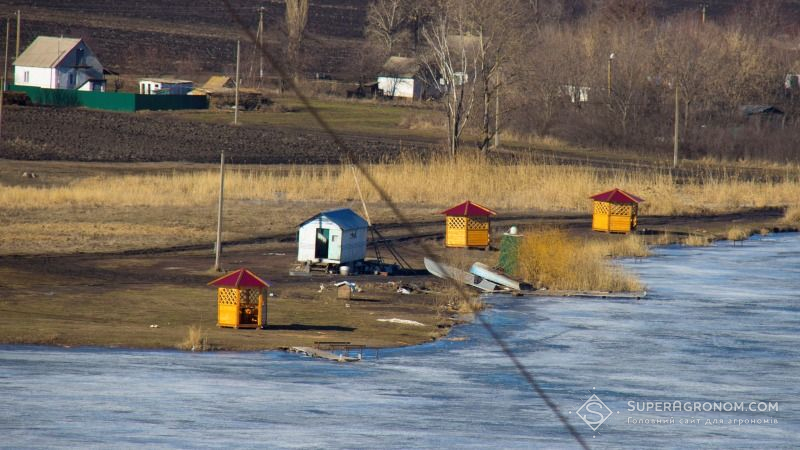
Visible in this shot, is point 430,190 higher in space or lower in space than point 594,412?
higher

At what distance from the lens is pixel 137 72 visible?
118 meters

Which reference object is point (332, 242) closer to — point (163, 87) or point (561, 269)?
point (561, 269)

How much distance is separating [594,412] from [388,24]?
127 meters

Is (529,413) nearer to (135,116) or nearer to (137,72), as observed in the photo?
(135,116)

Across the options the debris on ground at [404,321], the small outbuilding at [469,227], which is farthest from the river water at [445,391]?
the small outbuilding at [469,227]

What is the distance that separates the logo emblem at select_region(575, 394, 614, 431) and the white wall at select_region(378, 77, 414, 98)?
3839 inches

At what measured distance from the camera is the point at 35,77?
104 m

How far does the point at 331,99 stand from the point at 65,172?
54.1 meters

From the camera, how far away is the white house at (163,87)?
10244 cm

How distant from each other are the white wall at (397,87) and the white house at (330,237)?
85.6 metres

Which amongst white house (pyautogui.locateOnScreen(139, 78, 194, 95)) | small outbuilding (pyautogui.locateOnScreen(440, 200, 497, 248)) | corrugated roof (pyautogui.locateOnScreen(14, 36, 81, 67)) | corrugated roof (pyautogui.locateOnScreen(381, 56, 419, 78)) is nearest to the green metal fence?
white house (pyautogui.locateOnScreen(139, 78, 194, 95))

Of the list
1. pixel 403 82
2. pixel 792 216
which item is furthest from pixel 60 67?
pixel 792 216

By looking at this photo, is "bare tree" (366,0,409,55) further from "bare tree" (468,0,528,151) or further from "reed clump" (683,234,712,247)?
"reed clump" (683,234,712,247)

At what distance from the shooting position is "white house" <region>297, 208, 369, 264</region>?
1220 inches
